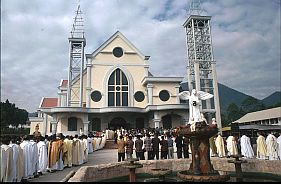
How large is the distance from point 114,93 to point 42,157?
20747 mm

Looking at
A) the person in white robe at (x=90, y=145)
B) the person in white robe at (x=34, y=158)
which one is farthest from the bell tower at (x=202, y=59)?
the person in white robe at (x=34, y=158)

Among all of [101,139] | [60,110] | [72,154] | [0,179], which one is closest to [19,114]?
[60,110]

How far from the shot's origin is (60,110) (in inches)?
1054

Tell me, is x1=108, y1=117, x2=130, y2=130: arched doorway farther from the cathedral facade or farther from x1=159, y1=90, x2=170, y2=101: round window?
x1=159, y1=90, x2=170, y2=101: round window

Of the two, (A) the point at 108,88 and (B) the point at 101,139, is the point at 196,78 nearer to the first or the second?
(A) the point at 108,88

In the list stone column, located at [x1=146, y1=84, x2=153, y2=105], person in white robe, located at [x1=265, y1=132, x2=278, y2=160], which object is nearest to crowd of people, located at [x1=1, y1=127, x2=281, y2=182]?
person in white robe, located at [x1=265, y1=132, x2=278, y2=160]

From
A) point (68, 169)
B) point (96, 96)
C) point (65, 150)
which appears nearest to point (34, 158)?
point (68, 169)

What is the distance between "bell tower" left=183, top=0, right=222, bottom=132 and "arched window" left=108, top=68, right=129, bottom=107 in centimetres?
904

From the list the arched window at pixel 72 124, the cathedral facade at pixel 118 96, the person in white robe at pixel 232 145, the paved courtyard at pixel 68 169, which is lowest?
the paved courtyard at pixel 68 169

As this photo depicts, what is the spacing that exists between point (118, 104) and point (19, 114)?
33.2 m

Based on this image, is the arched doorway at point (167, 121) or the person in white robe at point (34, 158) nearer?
the person in white robe at point (34, 158)

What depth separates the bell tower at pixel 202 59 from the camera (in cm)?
3200

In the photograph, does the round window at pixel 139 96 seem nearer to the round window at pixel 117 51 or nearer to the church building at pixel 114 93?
the church building at pixel 114 93

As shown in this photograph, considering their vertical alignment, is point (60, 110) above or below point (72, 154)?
above
